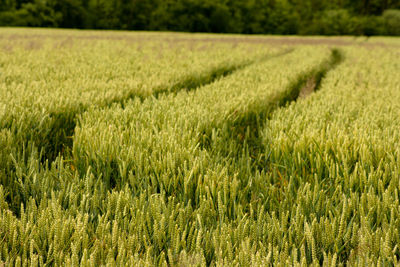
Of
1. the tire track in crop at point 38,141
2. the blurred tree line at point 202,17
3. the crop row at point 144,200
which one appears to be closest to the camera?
the crop row at point 144,200

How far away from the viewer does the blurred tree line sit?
3544 cm

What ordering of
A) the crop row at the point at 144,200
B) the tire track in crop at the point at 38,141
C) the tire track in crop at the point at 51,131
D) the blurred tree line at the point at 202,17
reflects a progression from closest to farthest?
1. the crop row at the point at 144,200
2. the tire track in crop at the point at 38,141
3. the tire track in crop at the point at 51,131
4. the blurred tree line at the point at 202,17

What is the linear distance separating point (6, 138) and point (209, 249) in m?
1.56

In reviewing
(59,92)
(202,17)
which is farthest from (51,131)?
(202,17)

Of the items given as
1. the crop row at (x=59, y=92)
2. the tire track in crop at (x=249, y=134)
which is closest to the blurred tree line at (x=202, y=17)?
the crop row at (x=59, y=92)

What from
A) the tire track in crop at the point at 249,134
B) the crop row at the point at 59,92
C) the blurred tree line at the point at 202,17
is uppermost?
the blurred tree line at the point at 202,17

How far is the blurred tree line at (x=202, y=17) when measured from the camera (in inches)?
1395

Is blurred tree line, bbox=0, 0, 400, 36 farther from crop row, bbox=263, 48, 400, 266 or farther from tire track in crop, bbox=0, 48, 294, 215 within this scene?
crop row, bbox=263, 48, 400, 266

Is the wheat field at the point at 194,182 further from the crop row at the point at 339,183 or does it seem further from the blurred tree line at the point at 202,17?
the blurred tree line at the point at 202,17

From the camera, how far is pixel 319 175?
6.17ft

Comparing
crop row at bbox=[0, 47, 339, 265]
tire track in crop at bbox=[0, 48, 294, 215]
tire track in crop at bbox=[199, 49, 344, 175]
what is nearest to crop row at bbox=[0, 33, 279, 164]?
tire track in crop at bbox=[0, 48, 294, 215]

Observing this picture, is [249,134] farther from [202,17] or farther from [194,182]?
[202,17]

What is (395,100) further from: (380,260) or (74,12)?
(74,12)

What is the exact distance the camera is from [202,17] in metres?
39.5
